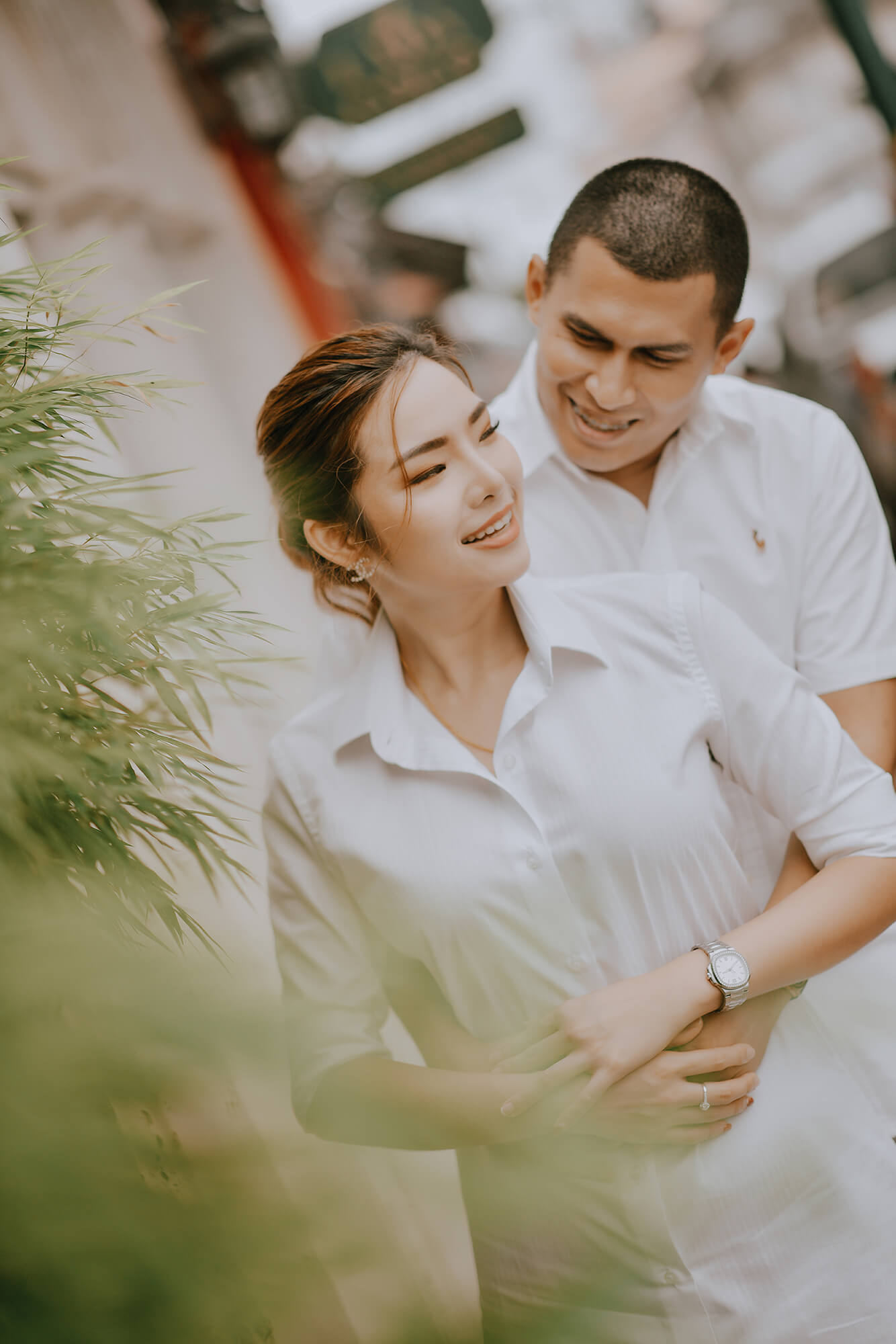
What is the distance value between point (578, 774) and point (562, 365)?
70cm

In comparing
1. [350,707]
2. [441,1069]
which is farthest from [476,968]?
[350,707]

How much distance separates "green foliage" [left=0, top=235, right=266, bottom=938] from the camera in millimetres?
634

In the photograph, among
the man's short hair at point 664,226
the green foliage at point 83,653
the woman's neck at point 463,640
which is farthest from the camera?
the man's short hair at point 664,226

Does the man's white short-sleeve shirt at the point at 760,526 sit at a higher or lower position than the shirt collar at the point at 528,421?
lower

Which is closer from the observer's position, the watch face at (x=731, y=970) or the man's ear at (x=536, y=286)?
the watch face at (x=731, y=970)

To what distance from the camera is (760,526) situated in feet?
5.17

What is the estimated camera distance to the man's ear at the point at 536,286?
65.5 inches

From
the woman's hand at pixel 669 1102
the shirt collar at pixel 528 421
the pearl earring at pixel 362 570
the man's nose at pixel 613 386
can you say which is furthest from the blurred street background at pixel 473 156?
the woman's hand at pixel 669 1102

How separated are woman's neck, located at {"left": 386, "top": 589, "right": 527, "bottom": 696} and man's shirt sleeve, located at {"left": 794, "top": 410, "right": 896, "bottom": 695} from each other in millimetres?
535

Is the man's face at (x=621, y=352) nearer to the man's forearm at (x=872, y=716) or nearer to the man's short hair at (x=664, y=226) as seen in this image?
the man's short hair at (x=664, y=226)

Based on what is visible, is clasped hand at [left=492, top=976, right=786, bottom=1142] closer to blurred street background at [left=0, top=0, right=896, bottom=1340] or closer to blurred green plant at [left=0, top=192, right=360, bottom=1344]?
blurred green plant at [left=0, top=192, right=360, bottom=1344]

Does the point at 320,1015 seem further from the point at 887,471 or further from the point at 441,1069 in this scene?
the point at 887,471

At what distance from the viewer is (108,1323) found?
1.42ft

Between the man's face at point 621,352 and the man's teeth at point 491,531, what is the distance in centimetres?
40
